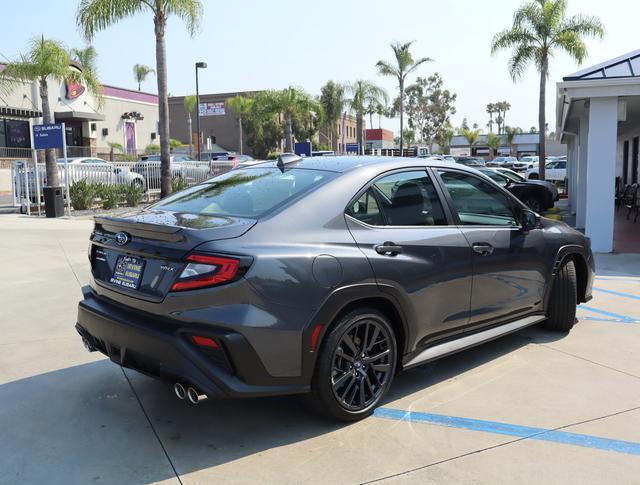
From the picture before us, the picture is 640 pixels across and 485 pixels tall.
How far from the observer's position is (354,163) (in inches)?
166

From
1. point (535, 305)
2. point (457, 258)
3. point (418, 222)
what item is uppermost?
point (418, 222)

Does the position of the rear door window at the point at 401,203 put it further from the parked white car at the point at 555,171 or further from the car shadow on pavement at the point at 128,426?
the parked white car at the point at 555,171

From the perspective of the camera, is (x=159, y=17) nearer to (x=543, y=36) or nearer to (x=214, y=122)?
(x=543, y=36)

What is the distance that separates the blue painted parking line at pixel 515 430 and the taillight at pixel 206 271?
4.85 ft

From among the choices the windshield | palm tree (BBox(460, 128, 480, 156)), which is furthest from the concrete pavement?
palm tree (BBox(460, 128, 480, 156))

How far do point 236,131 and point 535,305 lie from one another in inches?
2577

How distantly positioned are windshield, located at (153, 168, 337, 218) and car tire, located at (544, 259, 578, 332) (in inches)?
106

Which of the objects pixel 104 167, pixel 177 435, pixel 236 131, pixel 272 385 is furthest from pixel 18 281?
pixel 236 131

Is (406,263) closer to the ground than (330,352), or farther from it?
farther from it

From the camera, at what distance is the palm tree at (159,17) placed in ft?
58.7

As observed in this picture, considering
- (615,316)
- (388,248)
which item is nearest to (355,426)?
(388,248)

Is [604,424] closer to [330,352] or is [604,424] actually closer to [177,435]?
[330,352]

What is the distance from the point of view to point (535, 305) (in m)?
5.13

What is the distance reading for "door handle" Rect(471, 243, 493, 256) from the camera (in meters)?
4.43
